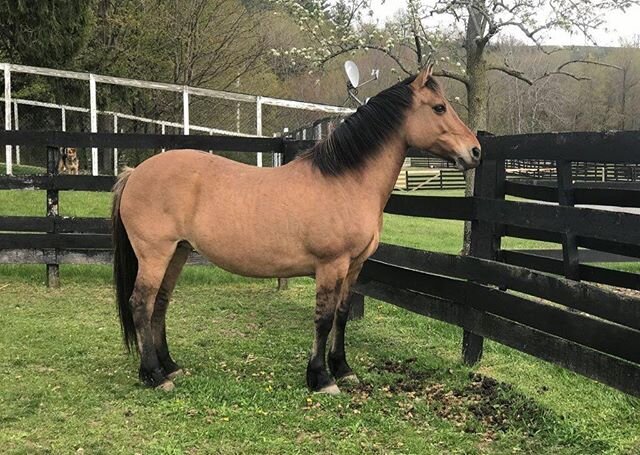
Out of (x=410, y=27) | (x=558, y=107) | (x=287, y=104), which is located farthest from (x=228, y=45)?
(x=558, y=107)

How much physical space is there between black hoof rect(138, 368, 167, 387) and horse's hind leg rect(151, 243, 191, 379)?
0.20 m

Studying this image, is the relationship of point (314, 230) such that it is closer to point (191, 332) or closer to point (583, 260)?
point (191, 332)

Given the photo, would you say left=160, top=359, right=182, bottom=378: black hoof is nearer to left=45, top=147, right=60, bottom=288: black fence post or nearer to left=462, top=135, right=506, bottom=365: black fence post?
left=462, top=135, right=506, bottom=365: black fence post

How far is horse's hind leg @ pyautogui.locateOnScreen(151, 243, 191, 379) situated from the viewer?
425 cm

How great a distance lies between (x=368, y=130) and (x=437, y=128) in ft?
1.50

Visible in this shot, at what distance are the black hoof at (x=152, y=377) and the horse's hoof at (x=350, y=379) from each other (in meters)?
1.20

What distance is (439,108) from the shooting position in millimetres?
3961

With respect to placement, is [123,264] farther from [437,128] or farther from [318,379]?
[437,128]

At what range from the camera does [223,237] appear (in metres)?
4.03

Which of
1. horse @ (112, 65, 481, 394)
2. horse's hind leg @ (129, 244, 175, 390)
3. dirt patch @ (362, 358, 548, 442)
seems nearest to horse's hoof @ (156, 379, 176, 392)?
horse @ (112, 65, 481, 394)

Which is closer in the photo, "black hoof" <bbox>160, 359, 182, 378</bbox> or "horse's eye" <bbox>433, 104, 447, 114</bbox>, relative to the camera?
"horse's eye" <bbox>433, 104, 447, 114</bbox>

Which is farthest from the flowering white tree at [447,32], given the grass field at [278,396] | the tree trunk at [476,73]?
the grass field at [278,396]

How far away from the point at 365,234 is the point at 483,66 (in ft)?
15.0

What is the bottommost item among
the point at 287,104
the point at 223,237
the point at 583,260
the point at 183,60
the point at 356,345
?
the point at 356,345
